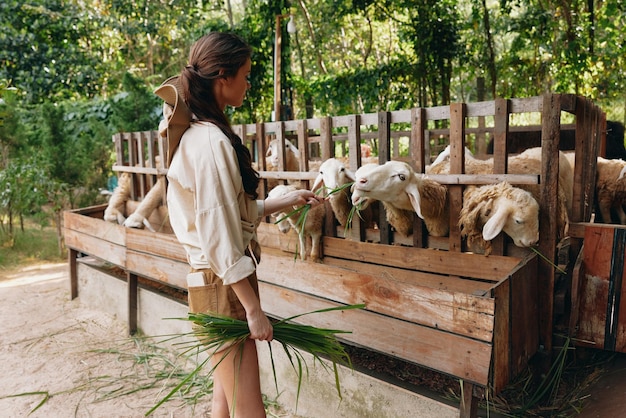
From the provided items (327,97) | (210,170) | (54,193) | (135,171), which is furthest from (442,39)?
(210,170)

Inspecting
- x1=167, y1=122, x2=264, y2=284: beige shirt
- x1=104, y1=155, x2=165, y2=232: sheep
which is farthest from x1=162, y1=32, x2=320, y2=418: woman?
x1=104, y1=155, x2=165, y2=232: sheep

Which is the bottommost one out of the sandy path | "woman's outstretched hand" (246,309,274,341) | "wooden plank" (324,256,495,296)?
the sandy path

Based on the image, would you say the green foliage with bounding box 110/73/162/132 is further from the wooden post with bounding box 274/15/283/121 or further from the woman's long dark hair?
the woman's long dark hair

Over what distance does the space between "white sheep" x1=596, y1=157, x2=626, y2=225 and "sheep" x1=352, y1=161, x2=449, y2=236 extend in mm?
1721

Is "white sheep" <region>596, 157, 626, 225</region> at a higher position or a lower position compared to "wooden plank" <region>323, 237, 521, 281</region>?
higher

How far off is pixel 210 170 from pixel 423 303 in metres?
1.38

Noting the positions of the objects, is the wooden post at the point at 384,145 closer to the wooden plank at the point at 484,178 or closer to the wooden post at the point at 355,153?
the wooden post at the point at 355,153

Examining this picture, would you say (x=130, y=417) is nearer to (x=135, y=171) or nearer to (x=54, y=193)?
(x=135, y=171)

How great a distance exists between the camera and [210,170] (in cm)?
175

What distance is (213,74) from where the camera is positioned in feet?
6.14

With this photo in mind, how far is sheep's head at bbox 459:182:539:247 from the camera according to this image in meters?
2.86

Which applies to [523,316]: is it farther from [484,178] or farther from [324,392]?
[324,392]

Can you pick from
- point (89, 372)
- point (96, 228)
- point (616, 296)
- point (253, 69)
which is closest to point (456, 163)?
point (616, 296)

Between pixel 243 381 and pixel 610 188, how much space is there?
12.0 ft
